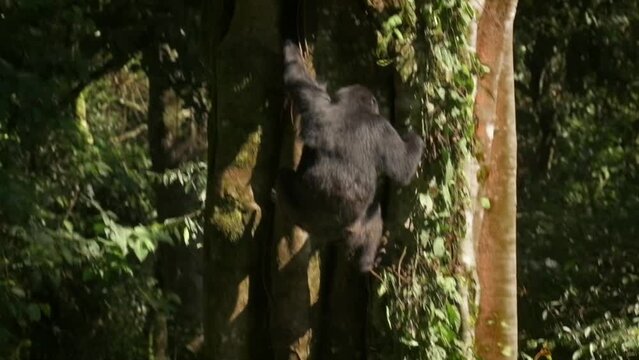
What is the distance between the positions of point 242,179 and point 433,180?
0.85 m

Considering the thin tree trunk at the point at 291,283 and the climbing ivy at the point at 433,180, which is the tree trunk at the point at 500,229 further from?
the thin tree trunk at the point at 291,283

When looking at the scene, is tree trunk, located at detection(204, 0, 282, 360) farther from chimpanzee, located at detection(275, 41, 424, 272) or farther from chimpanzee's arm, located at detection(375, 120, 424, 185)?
chimpanzee's arm, located at detection(375, 120, 424, 185)

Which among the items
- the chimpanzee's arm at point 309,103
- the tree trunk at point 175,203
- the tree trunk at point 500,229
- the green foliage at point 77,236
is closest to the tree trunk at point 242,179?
the chimpanzee's arm at point 309,103

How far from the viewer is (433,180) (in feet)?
15.2

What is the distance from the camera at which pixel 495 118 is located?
5.09 metres

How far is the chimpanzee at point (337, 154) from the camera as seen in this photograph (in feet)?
14.4

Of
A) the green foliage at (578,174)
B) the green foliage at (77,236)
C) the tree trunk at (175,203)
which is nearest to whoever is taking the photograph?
the green foliage at (77,236)

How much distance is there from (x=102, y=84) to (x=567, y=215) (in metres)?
5.02

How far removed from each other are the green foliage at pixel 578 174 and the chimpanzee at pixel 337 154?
2.86m

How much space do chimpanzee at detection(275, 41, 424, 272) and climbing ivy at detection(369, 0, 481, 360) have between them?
0.50 ft

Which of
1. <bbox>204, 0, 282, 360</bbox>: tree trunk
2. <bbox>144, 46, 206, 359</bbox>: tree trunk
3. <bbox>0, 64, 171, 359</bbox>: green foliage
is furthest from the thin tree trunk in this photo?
<bbox>144, 46, 206, 359</bbox>: tree trunk

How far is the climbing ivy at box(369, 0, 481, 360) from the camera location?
4.48 metres

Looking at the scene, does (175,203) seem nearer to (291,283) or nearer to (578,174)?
(578,174)

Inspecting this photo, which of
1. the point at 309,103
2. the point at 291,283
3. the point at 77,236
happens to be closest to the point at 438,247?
the point at 291,283
